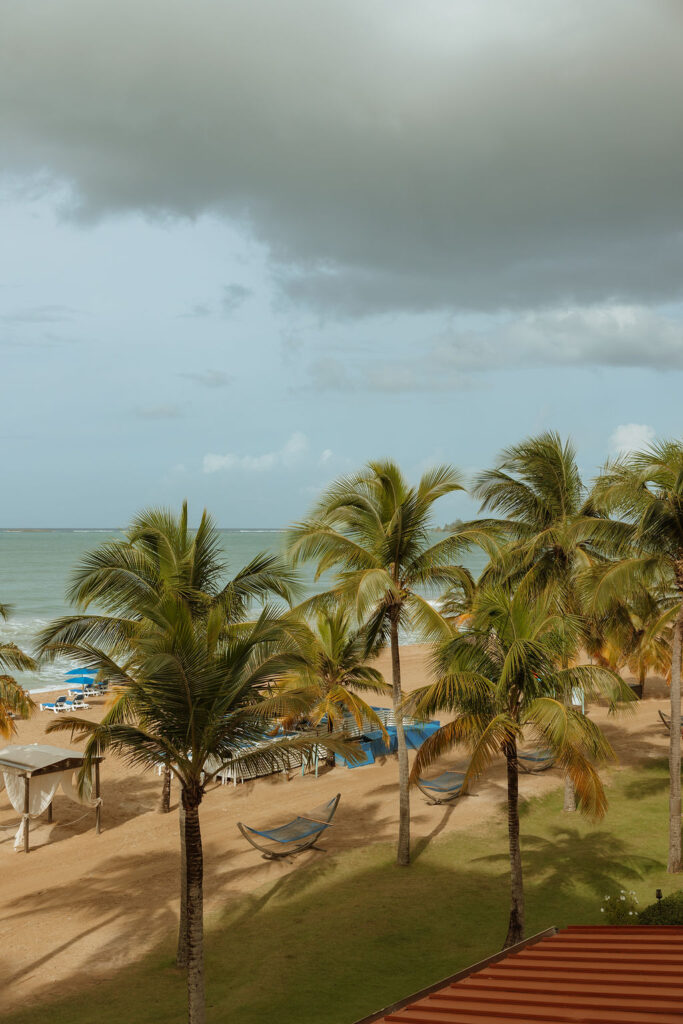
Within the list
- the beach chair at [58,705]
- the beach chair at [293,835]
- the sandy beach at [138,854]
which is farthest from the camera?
the beach chair at [58,705]

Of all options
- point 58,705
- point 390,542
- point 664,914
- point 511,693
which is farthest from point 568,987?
point 58,705

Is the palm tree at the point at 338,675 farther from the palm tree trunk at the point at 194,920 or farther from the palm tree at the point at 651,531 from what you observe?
the palm tree trunk at the point at 194,920

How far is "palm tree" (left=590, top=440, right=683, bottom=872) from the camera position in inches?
569

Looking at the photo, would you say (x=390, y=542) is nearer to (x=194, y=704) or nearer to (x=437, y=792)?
(x=194, y=704)

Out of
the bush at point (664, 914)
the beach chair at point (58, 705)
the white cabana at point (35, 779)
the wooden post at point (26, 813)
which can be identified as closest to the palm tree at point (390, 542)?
the bush at point (664, 914)

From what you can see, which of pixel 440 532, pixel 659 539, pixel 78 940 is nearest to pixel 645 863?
pixel 659 539

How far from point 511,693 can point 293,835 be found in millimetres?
7087

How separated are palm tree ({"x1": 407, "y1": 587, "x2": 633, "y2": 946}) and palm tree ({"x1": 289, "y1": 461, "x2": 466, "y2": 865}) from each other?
8.84 feet

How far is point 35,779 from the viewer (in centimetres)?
1812

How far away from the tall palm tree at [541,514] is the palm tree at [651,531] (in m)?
2.63

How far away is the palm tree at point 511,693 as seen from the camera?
37.0ft

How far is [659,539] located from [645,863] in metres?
6.03

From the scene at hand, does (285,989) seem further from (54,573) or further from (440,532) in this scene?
(54,573)

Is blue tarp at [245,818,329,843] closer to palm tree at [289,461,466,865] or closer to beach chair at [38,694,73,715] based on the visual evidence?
palm tree at [289,461,466,865]
